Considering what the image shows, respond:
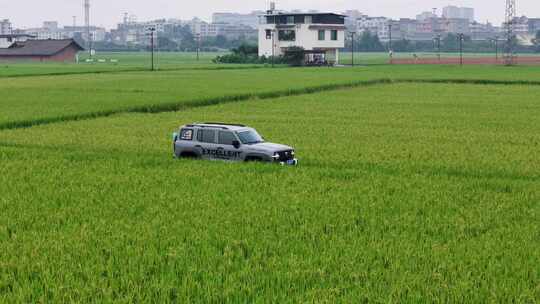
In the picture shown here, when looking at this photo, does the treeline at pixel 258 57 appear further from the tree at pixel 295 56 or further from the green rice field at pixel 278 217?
the green rice field at pixel 278 217

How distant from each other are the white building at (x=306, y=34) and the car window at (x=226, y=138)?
108460 millimetres

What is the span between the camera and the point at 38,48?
149750 mm

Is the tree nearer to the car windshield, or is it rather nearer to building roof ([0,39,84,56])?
building roof ([0,39,84,56])

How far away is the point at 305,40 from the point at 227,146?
360 feet

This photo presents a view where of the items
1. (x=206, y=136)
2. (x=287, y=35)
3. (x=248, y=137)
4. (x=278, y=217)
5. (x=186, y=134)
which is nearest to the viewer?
(x=278, y=217)

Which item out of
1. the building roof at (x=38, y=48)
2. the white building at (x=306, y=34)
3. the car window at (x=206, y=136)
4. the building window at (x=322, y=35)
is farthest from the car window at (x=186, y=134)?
the building roof at (x=38, y=48)

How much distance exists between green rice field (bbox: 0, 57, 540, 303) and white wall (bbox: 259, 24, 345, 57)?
96968mm

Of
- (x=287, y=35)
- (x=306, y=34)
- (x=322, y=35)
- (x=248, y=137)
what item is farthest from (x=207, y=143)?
(x=287, y=35)

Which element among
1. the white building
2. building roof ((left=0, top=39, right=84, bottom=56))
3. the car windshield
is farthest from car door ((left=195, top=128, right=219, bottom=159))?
building roof ((left=0, top=39, right=84, bottom=56))

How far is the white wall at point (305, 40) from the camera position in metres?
131

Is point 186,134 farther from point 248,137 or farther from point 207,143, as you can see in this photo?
point 248,137

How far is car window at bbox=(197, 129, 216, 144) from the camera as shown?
77.7ft

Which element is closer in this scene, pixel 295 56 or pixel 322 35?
pixel 295 56

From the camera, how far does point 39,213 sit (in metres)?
15.8
